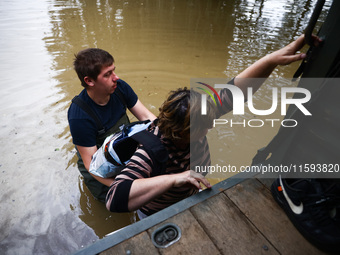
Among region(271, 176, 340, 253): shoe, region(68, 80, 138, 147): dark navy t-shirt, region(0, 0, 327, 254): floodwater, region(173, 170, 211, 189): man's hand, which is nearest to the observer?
region(271, 176, 340, 253): shoe

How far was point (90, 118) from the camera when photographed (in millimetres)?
2072

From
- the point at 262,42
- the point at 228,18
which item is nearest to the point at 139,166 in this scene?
the point at 262,42

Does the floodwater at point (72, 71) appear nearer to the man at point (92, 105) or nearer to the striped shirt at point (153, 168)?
the man at point (92, 105)

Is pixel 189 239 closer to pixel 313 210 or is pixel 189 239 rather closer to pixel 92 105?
pixel 313 210

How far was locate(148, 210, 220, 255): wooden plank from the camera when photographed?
118 cm

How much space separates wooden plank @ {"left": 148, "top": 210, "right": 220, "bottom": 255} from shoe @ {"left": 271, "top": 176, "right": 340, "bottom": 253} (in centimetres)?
52

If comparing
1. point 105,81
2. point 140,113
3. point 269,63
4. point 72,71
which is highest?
point 269,63

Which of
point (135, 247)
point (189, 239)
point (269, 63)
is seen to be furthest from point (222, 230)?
point (269, 63)

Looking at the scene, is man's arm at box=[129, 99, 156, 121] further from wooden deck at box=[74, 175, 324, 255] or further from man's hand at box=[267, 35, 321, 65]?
man's hand at box=[267, 35, 321, 65]

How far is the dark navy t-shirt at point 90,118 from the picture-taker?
203 centimetres

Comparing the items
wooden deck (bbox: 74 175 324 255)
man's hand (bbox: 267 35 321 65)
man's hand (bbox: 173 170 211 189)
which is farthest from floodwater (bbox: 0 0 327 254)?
man's hand (bbox: 267 35 321 65)

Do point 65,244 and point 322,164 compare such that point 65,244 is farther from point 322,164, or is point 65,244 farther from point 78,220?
point 322,164

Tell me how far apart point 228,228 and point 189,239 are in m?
0.25

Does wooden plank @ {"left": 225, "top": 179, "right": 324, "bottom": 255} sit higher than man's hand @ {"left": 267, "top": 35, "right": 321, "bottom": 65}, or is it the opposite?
man's hand @ {"left": 267, "top": 35, "right": 321, "bottom": 65}
